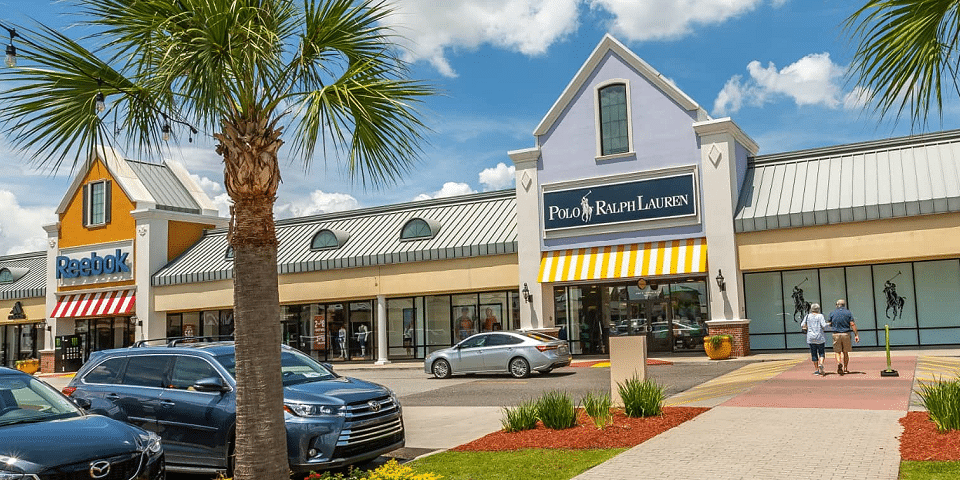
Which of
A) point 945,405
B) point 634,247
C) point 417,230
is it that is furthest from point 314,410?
point 417,230

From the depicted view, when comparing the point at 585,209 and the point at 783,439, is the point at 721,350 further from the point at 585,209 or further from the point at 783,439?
the point at 783,439

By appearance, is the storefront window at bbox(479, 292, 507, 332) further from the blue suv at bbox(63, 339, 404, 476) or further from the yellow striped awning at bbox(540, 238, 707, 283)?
the blue suv at bbox(63, 339, 404, 476)

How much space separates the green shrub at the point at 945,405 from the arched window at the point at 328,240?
2866 centimetres

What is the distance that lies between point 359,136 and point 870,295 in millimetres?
25116

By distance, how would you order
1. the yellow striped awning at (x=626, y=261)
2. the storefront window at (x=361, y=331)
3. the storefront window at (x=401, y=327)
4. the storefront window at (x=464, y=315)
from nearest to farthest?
the yellow striped awning at (x=626, y=261) < the storefront window at (x=464, y=315) < the storefront window at (x=401, y=327) < the storefront window at (x=361, y=331)

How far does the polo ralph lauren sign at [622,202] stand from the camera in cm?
2897

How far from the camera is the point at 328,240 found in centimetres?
3697

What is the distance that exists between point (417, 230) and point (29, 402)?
86.2 ft

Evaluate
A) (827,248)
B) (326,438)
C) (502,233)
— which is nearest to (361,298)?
(502,233)

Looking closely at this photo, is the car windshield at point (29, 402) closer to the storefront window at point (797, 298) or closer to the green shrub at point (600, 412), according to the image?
the green shrub at point (600, 412)

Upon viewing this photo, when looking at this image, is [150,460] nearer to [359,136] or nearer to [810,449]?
[359,136]

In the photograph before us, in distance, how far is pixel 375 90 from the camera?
710 cm

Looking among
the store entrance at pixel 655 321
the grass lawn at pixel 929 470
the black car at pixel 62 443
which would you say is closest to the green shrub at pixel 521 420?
the grass lawn at pixel 929 470

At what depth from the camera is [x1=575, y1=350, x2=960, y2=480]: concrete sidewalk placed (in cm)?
888
